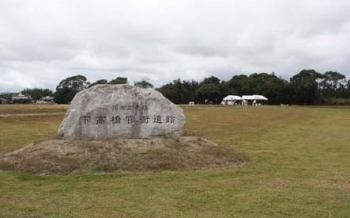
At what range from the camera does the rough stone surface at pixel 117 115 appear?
13.2 metres

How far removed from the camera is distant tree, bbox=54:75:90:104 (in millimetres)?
85000

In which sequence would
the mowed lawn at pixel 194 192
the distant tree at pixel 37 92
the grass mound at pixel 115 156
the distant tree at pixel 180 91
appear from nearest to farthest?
the mowed lawn at pixel 194 192, the grass mound at pixel 115 156, the distant tree at pixel 180 91, the distant tree at pixel 37 92

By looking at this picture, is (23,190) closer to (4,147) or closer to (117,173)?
(117,173)

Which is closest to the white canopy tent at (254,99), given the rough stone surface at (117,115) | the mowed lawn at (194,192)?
the rough stone surface at (117,115)

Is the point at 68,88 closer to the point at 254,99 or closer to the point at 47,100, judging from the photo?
the point at 47,100

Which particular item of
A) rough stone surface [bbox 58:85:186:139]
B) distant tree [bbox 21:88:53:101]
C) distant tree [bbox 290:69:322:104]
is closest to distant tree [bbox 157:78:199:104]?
distant tree [bbox 290:69:322:104]

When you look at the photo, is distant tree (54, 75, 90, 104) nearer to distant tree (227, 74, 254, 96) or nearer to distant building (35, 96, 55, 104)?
distant building (35, 96, 55, 104)

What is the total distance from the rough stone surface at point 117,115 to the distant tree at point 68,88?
7287cm

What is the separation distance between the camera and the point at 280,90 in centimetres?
8406

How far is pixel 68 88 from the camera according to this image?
87.4m

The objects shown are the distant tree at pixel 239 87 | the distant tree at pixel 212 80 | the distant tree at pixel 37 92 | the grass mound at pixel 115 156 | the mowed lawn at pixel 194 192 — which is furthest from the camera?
the distant tree at pixel 37 92

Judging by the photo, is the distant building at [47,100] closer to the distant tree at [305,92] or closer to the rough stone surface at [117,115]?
the distant tree at [305,92]

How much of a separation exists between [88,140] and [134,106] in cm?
188

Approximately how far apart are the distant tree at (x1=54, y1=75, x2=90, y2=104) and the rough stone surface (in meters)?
72.9
